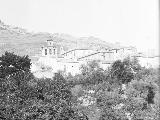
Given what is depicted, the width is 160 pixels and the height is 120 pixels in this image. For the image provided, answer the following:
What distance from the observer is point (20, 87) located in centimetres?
2773

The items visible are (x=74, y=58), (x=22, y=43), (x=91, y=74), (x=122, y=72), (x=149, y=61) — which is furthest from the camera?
(x=22, y=43)

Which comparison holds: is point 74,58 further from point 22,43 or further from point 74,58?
point 22,43

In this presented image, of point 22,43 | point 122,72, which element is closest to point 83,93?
point 122,72

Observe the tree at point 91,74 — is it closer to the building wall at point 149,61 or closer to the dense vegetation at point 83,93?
the dense vegetation at point 83,93

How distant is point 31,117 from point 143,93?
12248 millimetres

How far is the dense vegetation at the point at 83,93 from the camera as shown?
987 inches

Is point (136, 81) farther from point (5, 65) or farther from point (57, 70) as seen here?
point (5, 65)

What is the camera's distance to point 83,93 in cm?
3141

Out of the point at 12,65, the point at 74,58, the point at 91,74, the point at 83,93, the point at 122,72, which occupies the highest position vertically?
the point at 74,58

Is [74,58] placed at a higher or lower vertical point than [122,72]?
higher

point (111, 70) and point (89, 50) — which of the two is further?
point (89, 50)

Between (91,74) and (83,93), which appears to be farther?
(91,74)

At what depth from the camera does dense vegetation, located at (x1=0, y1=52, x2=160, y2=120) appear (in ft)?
82.3

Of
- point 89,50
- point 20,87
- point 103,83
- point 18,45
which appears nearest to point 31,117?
point 20,87
